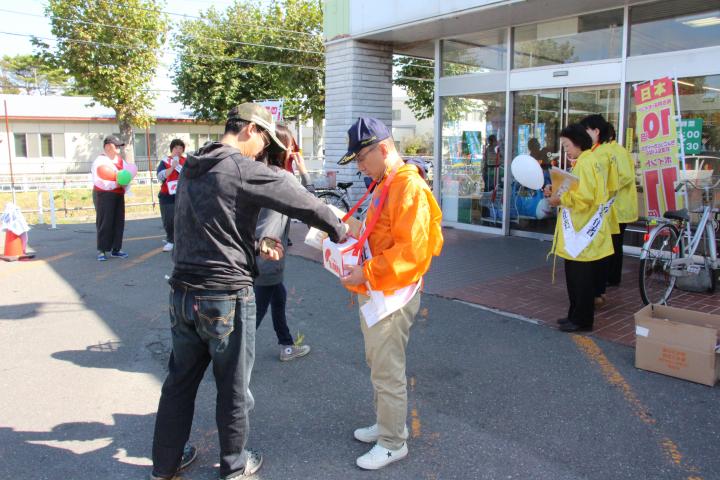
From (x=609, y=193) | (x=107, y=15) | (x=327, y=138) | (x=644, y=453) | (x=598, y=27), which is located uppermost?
(x=107, y=15)

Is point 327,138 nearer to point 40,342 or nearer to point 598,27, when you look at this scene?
point 598,27

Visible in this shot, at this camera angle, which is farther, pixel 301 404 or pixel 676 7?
pixel 676 7

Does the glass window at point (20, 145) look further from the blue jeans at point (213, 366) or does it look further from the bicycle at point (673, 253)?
the blue jeans at point (213, 366)

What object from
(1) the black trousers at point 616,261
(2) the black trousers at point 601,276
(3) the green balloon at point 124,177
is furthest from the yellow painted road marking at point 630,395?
(3) the green balloon at point 124,177

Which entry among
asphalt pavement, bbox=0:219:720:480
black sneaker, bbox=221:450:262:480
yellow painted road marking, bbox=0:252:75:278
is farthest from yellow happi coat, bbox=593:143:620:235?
yellow painted road marking, bbox=0:252:75:278

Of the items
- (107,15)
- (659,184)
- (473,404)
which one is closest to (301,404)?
(473,404)

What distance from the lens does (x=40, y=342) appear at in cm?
525

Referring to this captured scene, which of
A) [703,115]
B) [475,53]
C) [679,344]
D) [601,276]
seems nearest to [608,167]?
[601,276]

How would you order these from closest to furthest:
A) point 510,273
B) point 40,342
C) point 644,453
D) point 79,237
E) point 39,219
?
1. point 644,453
2. point 40,342
3. point 510,273
4. point 79,237
5. point 39,219

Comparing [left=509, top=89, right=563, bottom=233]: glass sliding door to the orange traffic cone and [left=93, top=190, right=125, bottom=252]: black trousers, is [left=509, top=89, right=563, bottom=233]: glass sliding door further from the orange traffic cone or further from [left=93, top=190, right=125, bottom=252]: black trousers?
the orange traffic cone

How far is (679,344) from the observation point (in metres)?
4.21

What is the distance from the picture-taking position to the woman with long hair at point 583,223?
16.0ft

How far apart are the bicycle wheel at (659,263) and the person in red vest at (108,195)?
23.4 ft

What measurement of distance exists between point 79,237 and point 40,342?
21.6ft
